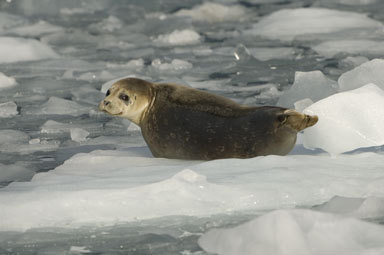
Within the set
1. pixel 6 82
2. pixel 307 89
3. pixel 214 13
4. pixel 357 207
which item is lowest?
pixel 214 13

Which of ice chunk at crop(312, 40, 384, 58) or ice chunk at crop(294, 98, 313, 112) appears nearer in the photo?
ice chunk at crop(294, 98, 313, 112)

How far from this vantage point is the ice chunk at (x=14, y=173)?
4104mm

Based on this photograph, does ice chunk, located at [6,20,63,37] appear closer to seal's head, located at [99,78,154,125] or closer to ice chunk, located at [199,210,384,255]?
seal's head, located at [99,78,154,125]

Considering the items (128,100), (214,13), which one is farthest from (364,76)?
(214,13)

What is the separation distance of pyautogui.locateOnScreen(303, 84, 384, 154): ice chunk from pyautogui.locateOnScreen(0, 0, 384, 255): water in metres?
0.17

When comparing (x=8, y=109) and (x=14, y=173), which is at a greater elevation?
(x=14, y=173)

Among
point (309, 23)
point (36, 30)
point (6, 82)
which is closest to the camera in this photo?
point (6, 82)

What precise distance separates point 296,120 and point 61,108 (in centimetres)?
236

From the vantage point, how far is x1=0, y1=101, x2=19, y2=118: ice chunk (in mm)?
5782

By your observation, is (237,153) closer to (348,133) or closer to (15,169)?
(348,133)

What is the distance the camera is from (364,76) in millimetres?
5027

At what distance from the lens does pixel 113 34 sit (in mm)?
9539

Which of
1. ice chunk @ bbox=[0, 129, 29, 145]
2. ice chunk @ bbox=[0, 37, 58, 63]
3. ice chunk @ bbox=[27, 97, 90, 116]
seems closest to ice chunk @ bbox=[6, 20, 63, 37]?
ice chunk @ bbox=[0, 37, 58, 63]

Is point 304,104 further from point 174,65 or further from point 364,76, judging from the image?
point 174,65
